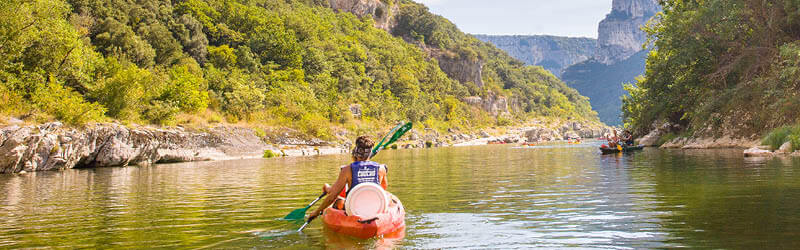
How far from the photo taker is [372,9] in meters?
147

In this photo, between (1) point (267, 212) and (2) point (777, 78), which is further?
(2) point (777, 78)

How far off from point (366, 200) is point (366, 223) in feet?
1.44

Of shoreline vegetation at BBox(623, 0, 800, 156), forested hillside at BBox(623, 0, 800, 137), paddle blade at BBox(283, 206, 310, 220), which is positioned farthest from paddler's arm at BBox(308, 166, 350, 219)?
forested hillside at BBox(623, 0, 800, 137)

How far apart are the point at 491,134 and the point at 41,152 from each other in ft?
346

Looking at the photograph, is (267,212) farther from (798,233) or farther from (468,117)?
(468,117)

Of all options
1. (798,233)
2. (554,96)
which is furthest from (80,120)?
(554,96)

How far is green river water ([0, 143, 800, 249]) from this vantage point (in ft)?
28.7

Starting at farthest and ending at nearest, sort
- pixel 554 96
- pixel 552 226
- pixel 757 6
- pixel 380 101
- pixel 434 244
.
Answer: pixel 554 96 → pixel 380 101 → pixel 757 6 → pixel 552 226 → pixel 434 244

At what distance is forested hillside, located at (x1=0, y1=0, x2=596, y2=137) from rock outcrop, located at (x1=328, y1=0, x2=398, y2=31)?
14.1 feet

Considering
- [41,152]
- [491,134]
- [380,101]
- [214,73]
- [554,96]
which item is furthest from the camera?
[554,96]

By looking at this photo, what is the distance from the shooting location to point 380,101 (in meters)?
104

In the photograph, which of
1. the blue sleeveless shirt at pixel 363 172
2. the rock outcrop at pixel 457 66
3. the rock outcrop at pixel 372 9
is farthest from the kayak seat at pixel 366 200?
the rock outcrop at pixel 457 66

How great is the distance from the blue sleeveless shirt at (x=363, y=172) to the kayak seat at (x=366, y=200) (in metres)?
0.48

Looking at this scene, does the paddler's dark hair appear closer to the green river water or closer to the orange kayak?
the orange kayak
